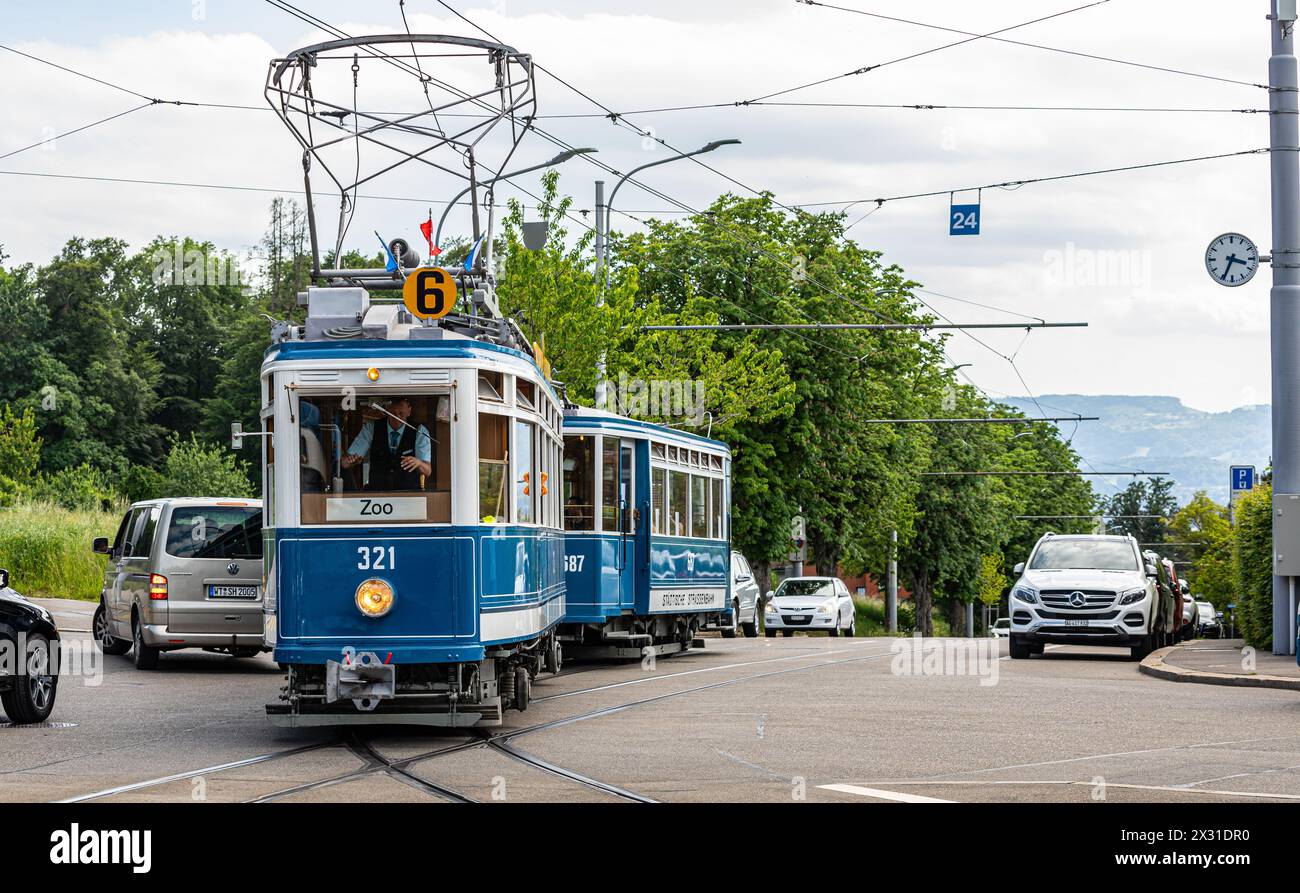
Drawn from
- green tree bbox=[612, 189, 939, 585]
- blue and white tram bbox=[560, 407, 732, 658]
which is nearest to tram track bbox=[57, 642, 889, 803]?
blue and white tram bbox=[560, 407, 732, 658]

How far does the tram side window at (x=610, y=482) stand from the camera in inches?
872

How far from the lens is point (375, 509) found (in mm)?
13336

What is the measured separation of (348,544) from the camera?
13203mm

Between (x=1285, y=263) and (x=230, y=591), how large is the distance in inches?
580

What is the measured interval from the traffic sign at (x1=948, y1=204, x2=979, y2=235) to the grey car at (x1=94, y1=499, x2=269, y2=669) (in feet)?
47.5

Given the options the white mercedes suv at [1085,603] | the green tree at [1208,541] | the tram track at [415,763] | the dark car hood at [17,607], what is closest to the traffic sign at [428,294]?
the tram track at [415,763]

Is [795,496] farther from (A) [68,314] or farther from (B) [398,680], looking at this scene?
(A) [68,314]

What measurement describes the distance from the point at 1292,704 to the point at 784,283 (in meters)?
30.3

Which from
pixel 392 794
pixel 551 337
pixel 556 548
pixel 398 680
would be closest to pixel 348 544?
pixel 398 680

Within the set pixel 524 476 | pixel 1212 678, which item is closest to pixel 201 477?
pixel 1212 678

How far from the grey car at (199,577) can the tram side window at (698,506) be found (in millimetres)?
7064

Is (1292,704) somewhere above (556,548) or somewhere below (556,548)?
below

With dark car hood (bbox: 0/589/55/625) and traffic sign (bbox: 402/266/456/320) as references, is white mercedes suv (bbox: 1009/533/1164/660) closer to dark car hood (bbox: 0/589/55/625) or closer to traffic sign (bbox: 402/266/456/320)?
traffic sign (bbox: 402/266/456/320)

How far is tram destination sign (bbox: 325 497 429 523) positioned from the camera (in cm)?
1332
